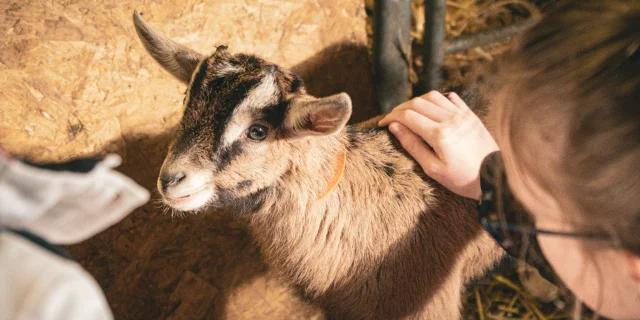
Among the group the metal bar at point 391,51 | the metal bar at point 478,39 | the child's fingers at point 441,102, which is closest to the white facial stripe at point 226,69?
the child's fingers at point 441,102

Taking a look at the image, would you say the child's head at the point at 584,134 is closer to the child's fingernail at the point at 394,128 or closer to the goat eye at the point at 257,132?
the child's fingernail at the point at 394,128

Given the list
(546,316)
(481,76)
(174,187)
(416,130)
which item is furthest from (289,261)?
(546,316)

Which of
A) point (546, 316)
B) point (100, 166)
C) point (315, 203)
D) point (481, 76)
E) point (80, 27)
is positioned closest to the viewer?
point (100, 166)

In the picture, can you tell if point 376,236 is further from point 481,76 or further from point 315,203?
point 481,76

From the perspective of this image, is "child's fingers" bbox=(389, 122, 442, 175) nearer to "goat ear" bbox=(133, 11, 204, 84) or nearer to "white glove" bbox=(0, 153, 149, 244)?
"goat ear" bbox=(133, 11, 204, 84)

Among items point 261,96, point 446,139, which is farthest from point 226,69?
point 446,139

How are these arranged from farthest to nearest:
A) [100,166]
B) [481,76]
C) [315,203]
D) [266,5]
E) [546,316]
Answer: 1. [546,316]
2. [266,5]
3. [481,76]
4. [315,203]
5. [100,166]

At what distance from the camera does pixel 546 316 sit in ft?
7.94

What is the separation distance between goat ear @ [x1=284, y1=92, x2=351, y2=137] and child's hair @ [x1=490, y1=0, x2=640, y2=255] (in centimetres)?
45

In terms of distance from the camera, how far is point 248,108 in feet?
4.55

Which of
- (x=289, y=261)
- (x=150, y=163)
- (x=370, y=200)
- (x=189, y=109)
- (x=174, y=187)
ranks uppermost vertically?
(x=189, y=109)

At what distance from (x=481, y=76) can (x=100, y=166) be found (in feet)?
5.25

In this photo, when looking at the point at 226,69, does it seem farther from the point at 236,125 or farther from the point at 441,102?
the point at 441,102

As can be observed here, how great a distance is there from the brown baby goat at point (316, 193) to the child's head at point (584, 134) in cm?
53
